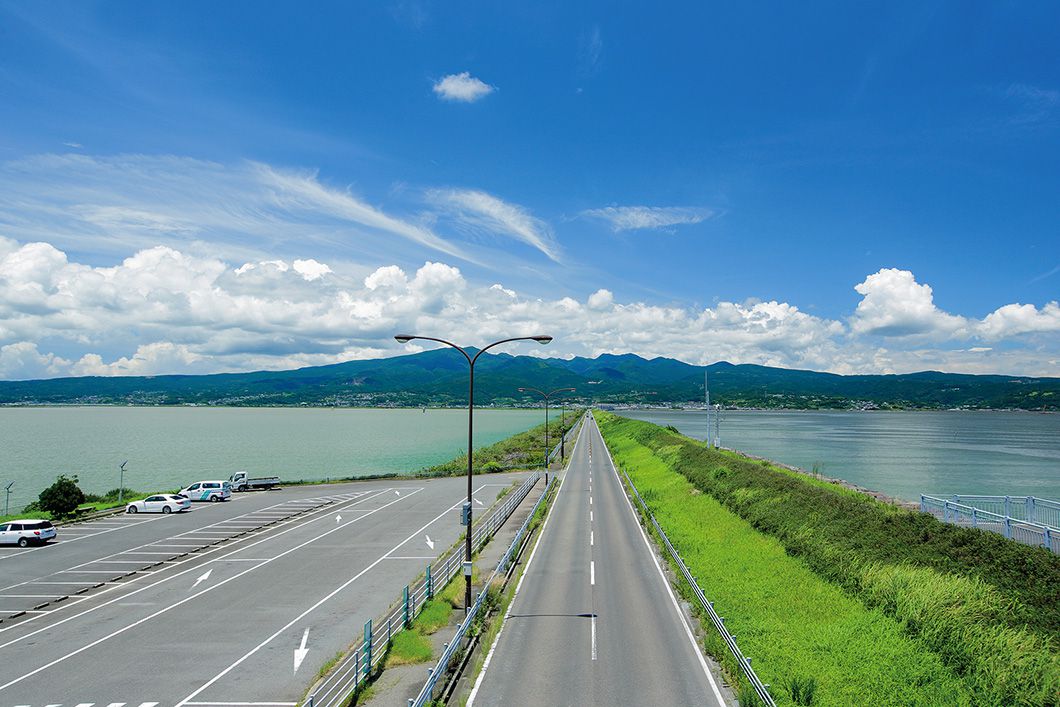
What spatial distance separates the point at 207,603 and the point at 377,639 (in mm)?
9969

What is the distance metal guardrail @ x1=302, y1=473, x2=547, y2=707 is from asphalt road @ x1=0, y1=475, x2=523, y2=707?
946 mm

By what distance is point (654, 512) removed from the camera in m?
41.9

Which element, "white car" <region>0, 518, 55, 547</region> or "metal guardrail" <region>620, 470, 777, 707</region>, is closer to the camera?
"metal guardrail" <region>620, 470, 777, 707</region>

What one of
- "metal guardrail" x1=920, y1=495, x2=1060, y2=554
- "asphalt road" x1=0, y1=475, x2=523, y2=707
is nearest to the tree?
"asphalt road" x1=0, y1=475, x2=523, y2=707

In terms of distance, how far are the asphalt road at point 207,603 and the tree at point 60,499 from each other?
2683 millimetres

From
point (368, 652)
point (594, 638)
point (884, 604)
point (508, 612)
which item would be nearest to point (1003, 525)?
point (884, 604)

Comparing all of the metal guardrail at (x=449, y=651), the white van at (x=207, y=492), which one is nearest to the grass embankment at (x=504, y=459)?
the white van at (x=207, y=492)

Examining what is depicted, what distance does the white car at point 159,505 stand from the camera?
156ft

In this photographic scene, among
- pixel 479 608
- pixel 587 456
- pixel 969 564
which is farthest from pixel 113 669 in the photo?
pixel 587 456

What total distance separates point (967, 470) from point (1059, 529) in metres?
84.4

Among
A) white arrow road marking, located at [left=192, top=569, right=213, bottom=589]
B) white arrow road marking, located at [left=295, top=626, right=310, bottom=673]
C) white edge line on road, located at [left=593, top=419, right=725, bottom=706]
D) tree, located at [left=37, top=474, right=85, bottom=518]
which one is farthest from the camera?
tree, located at [left=37, top=474, right=85, bottom=518]

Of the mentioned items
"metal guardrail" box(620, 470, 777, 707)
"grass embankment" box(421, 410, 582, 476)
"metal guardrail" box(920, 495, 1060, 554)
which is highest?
"metal guardrail" box(920, 495, 1060, 554)

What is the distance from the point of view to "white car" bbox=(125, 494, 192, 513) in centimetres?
4759

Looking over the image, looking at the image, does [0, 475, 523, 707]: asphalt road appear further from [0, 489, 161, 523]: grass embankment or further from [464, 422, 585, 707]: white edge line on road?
[0, 489, 161, 523]: grass embankment
